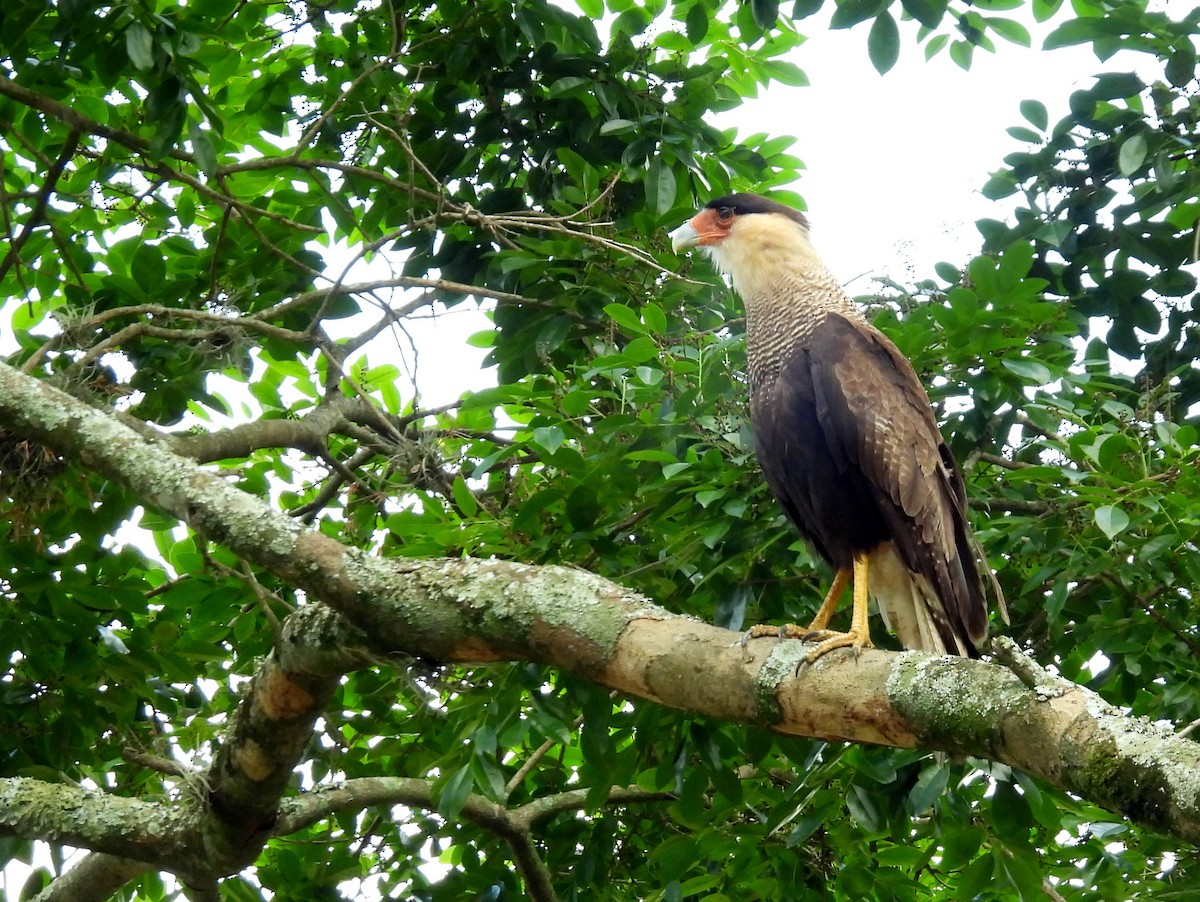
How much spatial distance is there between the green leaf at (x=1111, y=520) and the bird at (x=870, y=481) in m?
0.52

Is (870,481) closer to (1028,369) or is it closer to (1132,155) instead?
(1028,369)

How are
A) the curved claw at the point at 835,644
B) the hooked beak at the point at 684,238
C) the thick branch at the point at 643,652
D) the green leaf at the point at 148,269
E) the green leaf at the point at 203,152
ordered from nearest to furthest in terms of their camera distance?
the thick branch at the point at 643,652, the curved claw at the point at 835,644, the green leaf at the point at 203,152, the green leaf at the point at 148,269, the hooked beak at the point at 684,238

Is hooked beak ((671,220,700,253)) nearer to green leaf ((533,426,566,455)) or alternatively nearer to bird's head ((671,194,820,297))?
bird's head ((671,194,820,297))

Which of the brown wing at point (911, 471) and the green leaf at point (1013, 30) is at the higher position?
the green leaf at point (1013, 30)

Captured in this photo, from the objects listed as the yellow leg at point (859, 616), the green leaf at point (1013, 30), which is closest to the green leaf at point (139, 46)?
the yellow leg at point (859, 616)

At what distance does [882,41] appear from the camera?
3615 mm

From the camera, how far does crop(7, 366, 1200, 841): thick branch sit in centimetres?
190

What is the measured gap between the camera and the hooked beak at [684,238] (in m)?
4.25

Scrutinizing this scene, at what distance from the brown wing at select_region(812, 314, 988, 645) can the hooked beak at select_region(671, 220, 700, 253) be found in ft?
2.95

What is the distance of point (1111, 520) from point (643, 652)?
1.11 metres

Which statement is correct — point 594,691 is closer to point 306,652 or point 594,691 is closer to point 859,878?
point 306,652

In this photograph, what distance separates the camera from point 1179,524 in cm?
300

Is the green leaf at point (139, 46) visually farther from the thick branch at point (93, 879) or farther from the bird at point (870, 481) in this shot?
the thick branch at point (93, 879)

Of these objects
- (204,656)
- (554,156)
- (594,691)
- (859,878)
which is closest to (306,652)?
(594,691)
